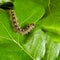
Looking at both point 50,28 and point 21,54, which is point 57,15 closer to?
point 50,28

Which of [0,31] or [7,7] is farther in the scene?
[7,7]

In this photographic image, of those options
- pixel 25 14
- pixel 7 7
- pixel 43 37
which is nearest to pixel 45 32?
pixel 43 37

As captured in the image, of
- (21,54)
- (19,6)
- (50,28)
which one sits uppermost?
(19,6)

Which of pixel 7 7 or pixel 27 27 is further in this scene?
pixel 7 7

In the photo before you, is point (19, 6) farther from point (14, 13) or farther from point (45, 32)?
point (45, 32)

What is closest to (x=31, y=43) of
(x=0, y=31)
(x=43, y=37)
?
(x=43, y=37)

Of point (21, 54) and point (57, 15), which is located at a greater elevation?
point (57, 15)

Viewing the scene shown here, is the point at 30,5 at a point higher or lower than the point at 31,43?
higher

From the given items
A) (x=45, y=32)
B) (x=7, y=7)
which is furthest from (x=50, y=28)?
(x=7, y=7)

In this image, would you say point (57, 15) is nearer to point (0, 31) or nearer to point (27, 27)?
point (27, 27)
